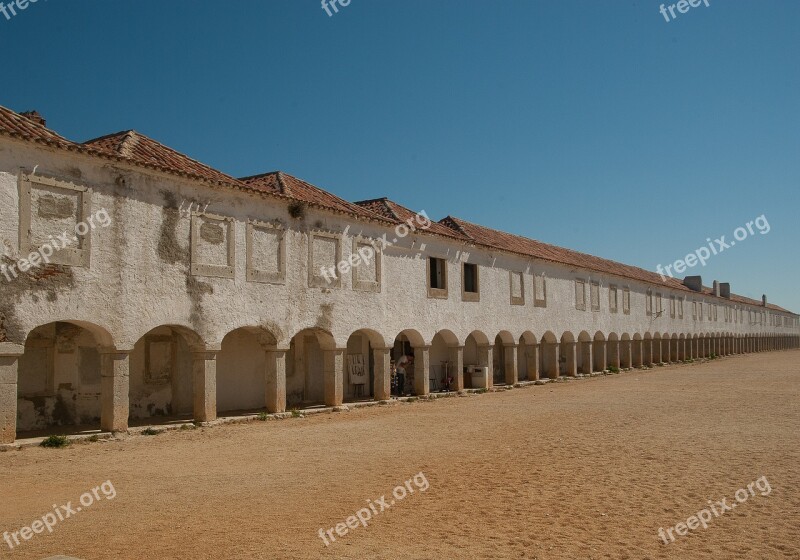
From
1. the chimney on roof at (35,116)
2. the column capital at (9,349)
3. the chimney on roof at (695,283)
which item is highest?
the chimney on roof at (35,116)

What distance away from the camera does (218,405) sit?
17828 mm

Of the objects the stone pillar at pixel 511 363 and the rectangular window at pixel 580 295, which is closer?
the stone pillar at pixel 511 363

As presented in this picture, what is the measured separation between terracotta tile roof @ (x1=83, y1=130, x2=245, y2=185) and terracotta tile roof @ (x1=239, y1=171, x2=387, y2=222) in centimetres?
137

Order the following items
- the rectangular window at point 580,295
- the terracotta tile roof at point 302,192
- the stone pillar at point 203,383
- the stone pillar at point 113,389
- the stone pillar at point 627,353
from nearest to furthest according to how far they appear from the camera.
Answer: the stone pillar at point 113,389
the stone pillar at point 203,383
the terracotta tile roof at point 302,192
the rectangular window at point 580,295
the stone pillar at point 627,353

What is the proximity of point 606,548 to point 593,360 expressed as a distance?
31.4 m

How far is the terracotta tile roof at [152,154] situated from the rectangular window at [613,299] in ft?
82.5

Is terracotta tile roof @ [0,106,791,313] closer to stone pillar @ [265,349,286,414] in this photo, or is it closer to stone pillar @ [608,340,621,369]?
stone pillar @ [265,349,286,414]

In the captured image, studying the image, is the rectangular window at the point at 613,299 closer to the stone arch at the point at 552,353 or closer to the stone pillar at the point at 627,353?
the stone pillar at the point at 627,353

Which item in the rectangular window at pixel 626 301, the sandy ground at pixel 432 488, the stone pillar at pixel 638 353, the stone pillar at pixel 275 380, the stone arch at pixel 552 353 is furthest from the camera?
the stone pillar at pixel 638 353

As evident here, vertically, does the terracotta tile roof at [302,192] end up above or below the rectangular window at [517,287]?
above

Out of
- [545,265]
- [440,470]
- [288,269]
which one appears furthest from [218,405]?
[545,265]

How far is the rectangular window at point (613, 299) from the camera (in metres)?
36.0

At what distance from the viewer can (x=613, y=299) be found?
120 feet

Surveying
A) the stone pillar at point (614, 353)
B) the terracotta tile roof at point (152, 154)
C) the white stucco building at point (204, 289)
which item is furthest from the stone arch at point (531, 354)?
the terracotta tile roof at point (152, 154)
